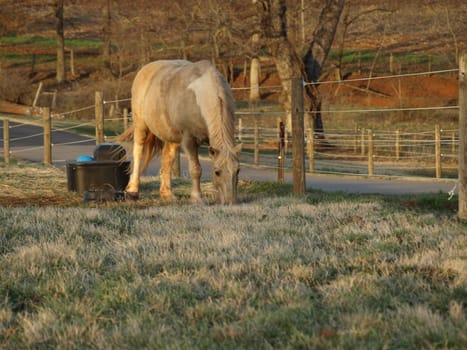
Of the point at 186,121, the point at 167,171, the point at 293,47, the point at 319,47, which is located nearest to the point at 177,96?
the point at 186,121

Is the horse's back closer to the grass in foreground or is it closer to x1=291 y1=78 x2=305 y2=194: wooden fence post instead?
x1=291 y1=78 x2=305 y2=194: wooden fence post

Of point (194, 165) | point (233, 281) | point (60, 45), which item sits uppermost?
point (60, 45)

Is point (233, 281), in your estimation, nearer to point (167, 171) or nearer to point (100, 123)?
point (167, 171)

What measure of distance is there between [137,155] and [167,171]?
2.49 feet

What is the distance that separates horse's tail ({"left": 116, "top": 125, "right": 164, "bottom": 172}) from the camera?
13.0 metres

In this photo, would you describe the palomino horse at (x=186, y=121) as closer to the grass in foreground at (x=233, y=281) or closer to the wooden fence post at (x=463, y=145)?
the grass in foreground at (x=233, y=281)

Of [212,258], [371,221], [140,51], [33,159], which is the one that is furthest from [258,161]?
[140,51]

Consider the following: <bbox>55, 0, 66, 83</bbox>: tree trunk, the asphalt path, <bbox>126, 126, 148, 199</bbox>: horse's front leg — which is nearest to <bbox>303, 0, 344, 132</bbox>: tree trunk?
the asphalt path

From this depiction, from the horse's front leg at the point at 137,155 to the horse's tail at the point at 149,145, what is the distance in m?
0.08

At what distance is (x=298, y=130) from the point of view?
39.1ft

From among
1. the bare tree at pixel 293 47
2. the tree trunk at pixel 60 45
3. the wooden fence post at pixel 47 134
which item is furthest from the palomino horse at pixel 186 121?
the tree trunk at pixel 60 45

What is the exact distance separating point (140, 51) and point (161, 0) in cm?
665

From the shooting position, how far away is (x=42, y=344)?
444 cm

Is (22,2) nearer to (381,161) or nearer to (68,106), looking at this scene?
(68,106)
